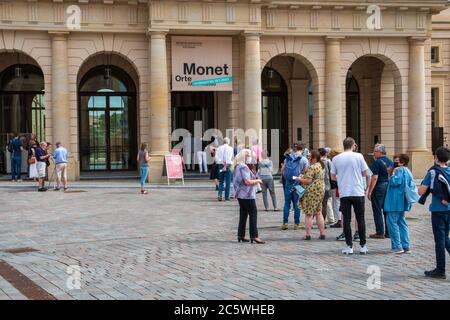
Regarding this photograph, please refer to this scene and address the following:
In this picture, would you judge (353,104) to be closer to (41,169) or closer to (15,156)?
(15,156)

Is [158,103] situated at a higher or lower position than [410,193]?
higher

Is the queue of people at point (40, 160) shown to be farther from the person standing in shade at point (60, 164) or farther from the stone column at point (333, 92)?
the stone column at point (333, 92)

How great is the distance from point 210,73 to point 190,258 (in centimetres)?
1837

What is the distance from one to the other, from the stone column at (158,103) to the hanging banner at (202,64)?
848 mm

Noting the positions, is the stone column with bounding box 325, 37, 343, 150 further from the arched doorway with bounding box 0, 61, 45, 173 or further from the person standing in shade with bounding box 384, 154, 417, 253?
the person standing in shade with bounding box 384, 154, 417, 253

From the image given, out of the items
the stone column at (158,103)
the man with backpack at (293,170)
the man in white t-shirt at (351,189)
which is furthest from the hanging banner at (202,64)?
the man in white t-shirt at (351,189)

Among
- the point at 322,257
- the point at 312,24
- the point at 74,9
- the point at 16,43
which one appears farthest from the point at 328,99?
the point at 322,257

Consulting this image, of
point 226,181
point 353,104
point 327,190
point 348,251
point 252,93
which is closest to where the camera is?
point 348,251

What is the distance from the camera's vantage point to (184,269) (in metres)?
9.40

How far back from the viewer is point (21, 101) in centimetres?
3045

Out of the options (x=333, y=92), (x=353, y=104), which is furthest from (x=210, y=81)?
(x=353, y=104)

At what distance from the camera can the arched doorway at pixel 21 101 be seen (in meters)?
30.3

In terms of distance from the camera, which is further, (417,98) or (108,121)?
(108,121)

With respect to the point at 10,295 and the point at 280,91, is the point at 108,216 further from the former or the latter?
the point at 280,91
